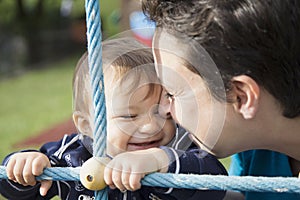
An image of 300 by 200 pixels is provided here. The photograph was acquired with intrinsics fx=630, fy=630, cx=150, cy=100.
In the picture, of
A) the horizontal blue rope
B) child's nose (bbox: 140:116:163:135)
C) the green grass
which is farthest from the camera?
the green grass

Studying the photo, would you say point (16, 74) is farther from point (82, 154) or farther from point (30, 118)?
point (82, 154)

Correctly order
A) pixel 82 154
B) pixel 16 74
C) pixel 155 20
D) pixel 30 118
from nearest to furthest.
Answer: pixel 155 20 → pixel 82 154 → pixel 30 118 → pixel 16 74

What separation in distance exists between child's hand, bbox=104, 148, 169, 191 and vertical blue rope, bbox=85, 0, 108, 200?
29mm

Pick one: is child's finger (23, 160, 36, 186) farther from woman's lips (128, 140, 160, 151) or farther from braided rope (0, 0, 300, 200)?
woman's lips (128, 140, 160, 151)

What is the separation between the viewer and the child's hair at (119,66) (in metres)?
1.12

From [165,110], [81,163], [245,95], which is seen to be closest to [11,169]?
[81,163]

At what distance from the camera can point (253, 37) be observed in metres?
0.93

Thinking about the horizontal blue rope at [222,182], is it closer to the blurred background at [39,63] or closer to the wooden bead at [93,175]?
the wooden bead at [93,175]

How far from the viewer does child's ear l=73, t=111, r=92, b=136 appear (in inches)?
46.3

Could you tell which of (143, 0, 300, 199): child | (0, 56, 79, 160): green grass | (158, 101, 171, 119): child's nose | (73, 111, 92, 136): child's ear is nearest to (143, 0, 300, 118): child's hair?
(143, 0, 300, 199): child

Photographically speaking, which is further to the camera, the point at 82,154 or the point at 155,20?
the point at 82,154

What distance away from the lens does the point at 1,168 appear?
101cm

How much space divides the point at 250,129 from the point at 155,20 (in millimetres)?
244

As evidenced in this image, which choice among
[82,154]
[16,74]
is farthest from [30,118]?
[82,154]
